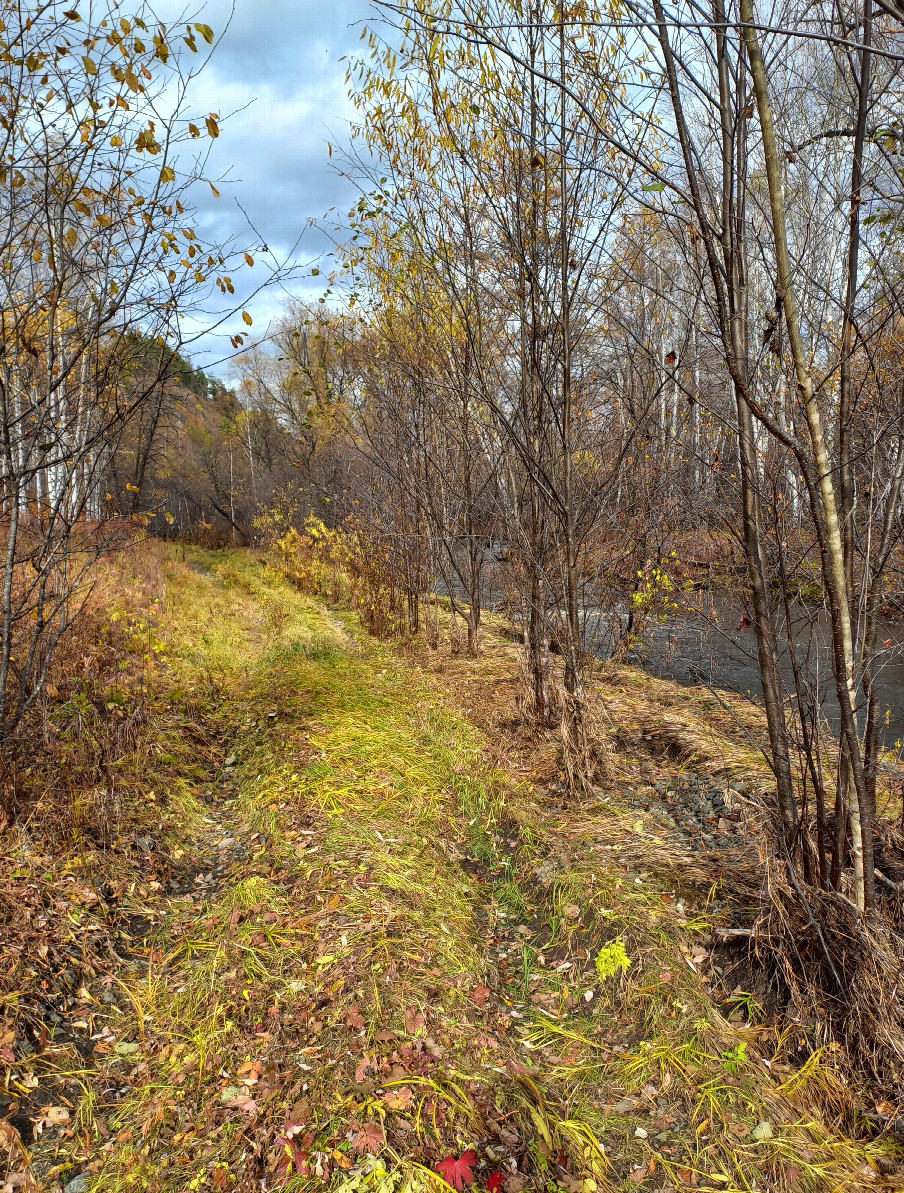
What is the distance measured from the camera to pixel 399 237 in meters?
5.70

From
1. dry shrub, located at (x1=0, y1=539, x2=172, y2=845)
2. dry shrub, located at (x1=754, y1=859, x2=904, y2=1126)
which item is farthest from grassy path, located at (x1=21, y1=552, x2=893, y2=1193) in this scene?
dry shrub, located at (x1=0, y1=539, x2=172, y2=845)

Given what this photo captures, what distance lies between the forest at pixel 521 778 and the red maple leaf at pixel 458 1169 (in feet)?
0.04

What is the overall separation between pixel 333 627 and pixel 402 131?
5.97m

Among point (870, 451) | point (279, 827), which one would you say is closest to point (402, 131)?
point (870, 451)

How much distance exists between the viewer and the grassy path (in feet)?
6.79

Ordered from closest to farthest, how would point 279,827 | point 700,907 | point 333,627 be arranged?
point 700,907 < point 279,827 < point 333,627

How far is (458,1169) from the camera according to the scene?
78.8 inches

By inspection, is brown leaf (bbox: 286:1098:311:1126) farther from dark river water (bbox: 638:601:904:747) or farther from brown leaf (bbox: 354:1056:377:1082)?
dark river water (bbox: 638:601:904:747)

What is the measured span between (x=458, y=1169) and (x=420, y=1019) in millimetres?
589

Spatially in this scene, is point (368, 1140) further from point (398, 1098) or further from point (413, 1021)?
point (413, 1021)

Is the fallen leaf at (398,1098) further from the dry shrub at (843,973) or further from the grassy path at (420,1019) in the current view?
the dry shrub at (843,973)

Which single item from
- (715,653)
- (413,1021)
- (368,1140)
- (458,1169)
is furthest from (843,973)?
(715,653)

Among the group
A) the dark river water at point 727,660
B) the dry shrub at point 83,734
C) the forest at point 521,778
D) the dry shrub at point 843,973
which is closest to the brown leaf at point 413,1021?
the forest at point 521,778

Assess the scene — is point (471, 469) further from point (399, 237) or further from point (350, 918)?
point (350, 918)
